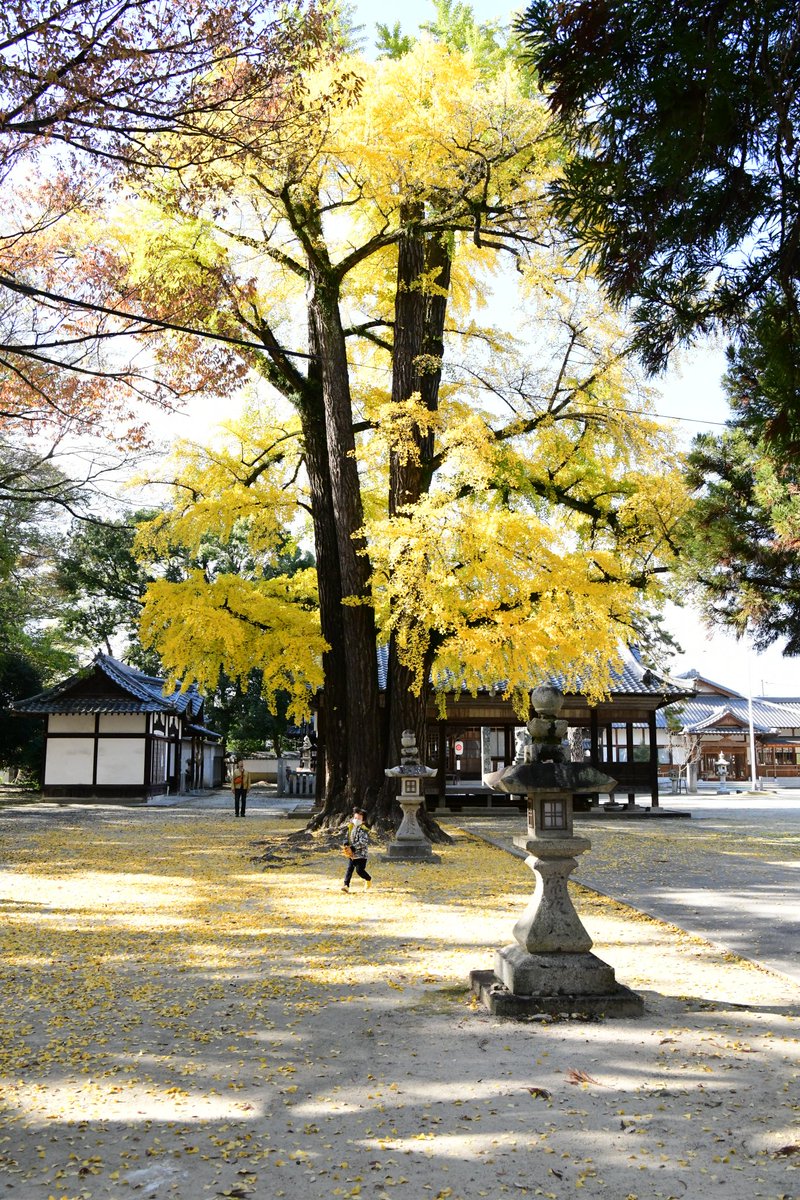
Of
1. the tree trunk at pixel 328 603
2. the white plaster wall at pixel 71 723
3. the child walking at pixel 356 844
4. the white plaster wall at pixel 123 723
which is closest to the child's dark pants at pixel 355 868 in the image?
the child walking at pixel 356 844

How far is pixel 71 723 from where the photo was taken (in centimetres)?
2766

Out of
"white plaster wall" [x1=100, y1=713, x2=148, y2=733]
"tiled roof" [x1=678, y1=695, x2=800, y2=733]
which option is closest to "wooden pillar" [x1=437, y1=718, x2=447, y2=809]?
"white plaster wall" [x1=100, y1=713, x2=148, y2=733]

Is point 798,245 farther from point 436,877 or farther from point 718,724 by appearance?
point 718,724

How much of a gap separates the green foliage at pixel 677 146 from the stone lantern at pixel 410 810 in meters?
10.2

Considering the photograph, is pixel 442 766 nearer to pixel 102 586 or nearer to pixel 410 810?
pixel 410 810

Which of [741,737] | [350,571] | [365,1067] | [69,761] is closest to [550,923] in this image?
[365,1067]

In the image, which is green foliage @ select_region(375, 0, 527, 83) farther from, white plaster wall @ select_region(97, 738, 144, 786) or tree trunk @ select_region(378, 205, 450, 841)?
white plaster wall @ select_region(97, 738, 144, 786)

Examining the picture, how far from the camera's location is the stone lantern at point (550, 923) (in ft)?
18.6

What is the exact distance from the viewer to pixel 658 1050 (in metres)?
4.93

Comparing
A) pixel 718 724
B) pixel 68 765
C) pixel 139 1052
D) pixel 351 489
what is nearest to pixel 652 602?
pixel 351 489

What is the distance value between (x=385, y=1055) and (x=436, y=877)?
22.5ft

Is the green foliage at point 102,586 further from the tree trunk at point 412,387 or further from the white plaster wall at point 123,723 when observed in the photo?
the tree trunk at point 412,387

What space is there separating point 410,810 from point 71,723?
17.3 m

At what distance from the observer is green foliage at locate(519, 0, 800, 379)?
3.12 metres
